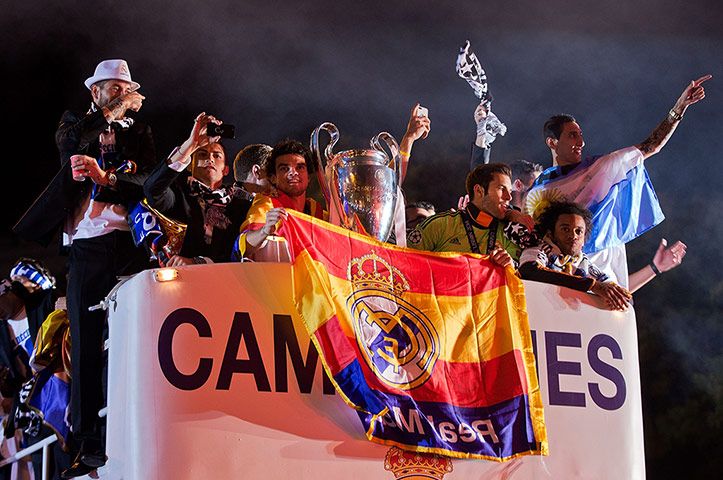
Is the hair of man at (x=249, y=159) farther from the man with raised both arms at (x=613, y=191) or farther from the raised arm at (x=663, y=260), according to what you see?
the raised arm at (x=663, y=260)

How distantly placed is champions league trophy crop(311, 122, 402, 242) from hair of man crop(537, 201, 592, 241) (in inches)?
35.3

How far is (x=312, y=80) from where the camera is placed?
332 inches

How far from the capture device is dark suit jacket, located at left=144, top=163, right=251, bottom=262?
3977mm

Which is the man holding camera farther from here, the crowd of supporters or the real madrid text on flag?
the real madrid text on flag

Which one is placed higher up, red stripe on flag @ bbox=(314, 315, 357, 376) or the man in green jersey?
the man in green jersey

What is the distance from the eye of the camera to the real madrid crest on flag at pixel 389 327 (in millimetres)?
3350

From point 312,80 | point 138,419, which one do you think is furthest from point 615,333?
point 312,80

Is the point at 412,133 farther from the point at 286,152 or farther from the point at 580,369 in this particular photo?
the point at 580,369

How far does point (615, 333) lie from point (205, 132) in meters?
2.07

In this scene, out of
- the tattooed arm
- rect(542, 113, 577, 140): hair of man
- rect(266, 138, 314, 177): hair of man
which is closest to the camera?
rect(266, 138, 314, 177): hair of man

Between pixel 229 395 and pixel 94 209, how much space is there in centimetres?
154

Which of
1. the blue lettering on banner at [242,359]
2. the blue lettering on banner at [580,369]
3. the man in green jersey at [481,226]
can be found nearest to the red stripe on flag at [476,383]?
the blue lettering on banner at [580,369]

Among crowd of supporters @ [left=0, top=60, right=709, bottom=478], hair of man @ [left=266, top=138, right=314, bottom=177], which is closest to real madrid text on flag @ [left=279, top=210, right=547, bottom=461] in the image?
crowd of supporters @ [left=0, top=60, right=709, bottom=478]

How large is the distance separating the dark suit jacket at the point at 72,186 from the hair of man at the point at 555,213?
6.68 ft
